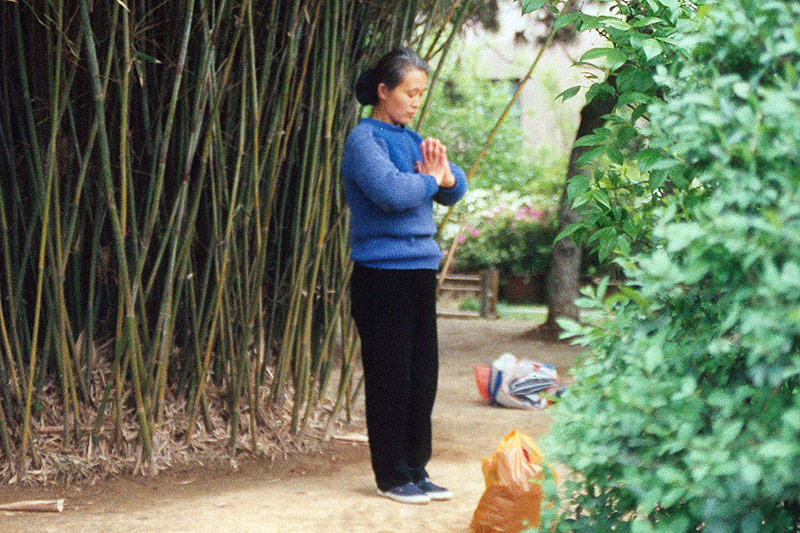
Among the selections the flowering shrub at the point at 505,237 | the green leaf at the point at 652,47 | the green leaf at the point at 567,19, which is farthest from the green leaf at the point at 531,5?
the flowering shrub at the point at 505,237

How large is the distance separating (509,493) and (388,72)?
1.16m

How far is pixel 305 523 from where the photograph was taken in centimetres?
248

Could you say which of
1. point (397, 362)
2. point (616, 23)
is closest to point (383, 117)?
point (397, 362)

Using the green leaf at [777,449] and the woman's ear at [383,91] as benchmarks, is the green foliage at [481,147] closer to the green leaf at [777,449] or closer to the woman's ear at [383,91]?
the woman's ear at [383,91]

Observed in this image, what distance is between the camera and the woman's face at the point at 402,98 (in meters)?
2.65

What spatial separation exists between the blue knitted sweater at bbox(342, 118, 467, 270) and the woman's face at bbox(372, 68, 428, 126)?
3 centimetres

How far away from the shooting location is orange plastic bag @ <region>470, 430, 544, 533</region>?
2299 mm

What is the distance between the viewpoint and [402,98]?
2.66 m

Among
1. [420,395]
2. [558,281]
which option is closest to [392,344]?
[420,395]

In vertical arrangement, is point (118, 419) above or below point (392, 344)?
below

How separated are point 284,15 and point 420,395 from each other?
4.27 feet

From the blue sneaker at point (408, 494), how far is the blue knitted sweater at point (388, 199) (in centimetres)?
61

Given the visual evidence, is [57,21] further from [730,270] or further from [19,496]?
[730,270]

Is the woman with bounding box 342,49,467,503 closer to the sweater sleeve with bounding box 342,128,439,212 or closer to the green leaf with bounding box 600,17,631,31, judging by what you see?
the sweater sleeve with bounding box 342,128,439,212
